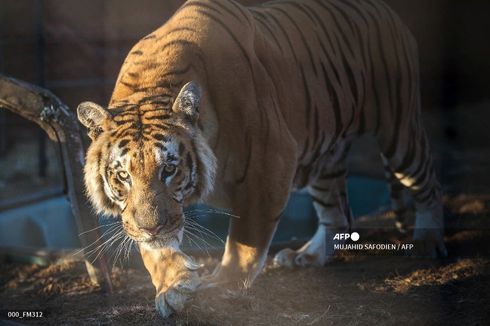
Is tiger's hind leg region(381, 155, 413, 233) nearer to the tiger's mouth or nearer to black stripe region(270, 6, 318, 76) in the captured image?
black stripe region(270, 6, 318, 76)

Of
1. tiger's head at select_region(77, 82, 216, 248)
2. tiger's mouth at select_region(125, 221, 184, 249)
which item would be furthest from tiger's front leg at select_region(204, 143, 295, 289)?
tiger's mouth at select_region(125, 221, 184, 249)

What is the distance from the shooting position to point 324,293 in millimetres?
2131

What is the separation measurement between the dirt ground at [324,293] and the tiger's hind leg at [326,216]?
0.14 ft

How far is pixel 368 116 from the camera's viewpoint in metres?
2.38

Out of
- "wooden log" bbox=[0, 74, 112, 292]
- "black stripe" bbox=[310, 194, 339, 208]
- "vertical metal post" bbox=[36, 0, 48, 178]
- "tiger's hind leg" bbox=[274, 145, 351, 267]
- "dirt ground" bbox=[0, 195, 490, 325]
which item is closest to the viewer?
"dirt ground" bbox=[0, 195, 490, 325]

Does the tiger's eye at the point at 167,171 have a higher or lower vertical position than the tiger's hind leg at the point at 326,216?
higher

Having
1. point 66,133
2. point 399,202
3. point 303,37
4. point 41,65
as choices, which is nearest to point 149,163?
point 66,133

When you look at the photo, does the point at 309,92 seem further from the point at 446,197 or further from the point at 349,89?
the point at 446,197

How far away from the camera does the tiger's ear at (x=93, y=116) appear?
176 cm

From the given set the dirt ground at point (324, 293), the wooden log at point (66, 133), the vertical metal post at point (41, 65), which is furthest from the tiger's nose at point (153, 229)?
the vertical metal post at point (41, 65)

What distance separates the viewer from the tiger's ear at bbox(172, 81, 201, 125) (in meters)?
1.74

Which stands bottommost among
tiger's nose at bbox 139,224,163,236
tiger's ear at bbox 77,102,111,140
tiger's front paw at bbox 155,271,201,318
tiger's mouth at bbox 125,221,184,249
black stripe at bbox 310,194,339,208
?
black stripe at bbox 310,194,339,208

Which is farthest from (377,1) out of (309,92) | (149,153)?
(149,153)

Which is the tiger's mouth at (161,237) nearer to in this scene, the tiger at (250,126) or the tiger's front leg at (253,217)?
the tiger at (250,126)
